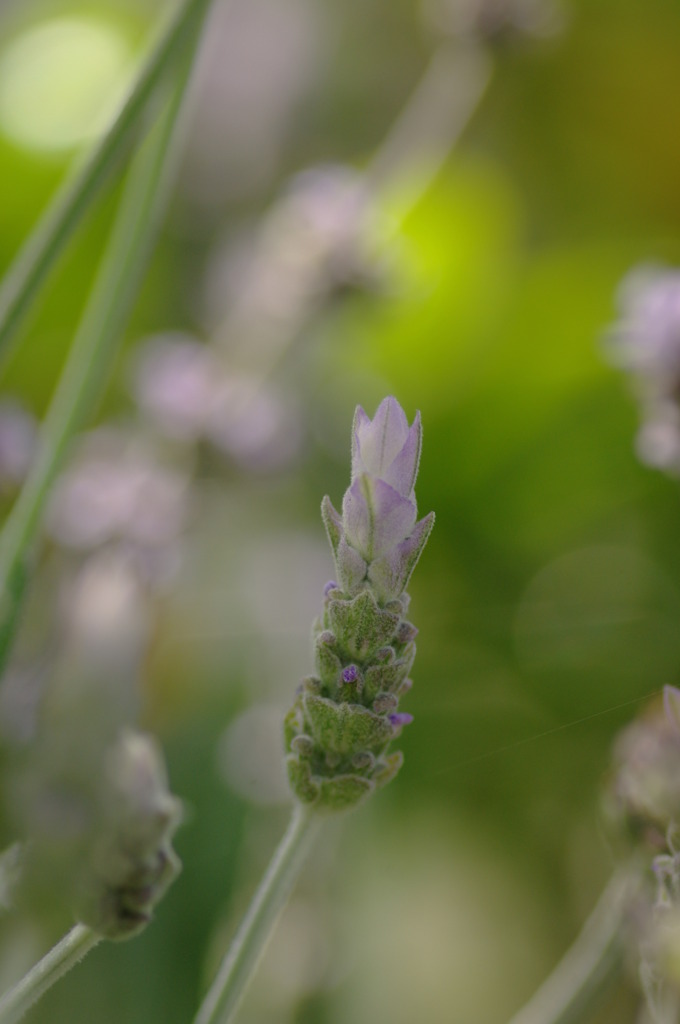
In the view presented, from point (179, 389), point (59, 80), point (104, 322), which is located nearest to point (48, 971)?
point (104, 322)

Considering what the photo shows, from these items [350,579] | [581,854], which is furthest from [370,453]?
A: [581,854]

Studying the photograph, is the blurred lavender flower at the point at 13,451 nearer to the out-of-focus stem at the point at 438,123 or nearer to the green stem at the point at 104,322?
the green stem at the point at 104,322

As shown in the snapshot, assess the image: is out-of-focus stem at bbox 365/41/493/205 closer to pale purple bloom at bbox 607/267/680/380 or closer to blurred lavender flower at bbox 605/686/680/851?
pale purple bloom at bbox 607/267/680/380

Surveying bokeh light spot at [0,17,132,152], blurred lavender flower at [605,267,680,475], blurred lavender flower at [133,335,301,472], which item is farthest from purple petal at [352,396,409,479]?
bokeh light spot at [0,17,132,152]

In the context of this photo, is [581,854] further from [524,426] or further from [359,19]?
[359,19]

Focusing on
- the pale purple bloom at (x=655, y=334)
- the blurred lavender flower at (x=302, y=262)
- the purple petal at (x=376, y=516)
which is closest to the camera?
the purple petal at (x=376, y=516)

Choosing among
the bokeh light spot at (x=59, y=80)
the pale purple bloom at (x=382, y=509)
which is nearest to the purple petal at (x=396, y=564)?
the pale purple bloom at (x=382, y=509)
